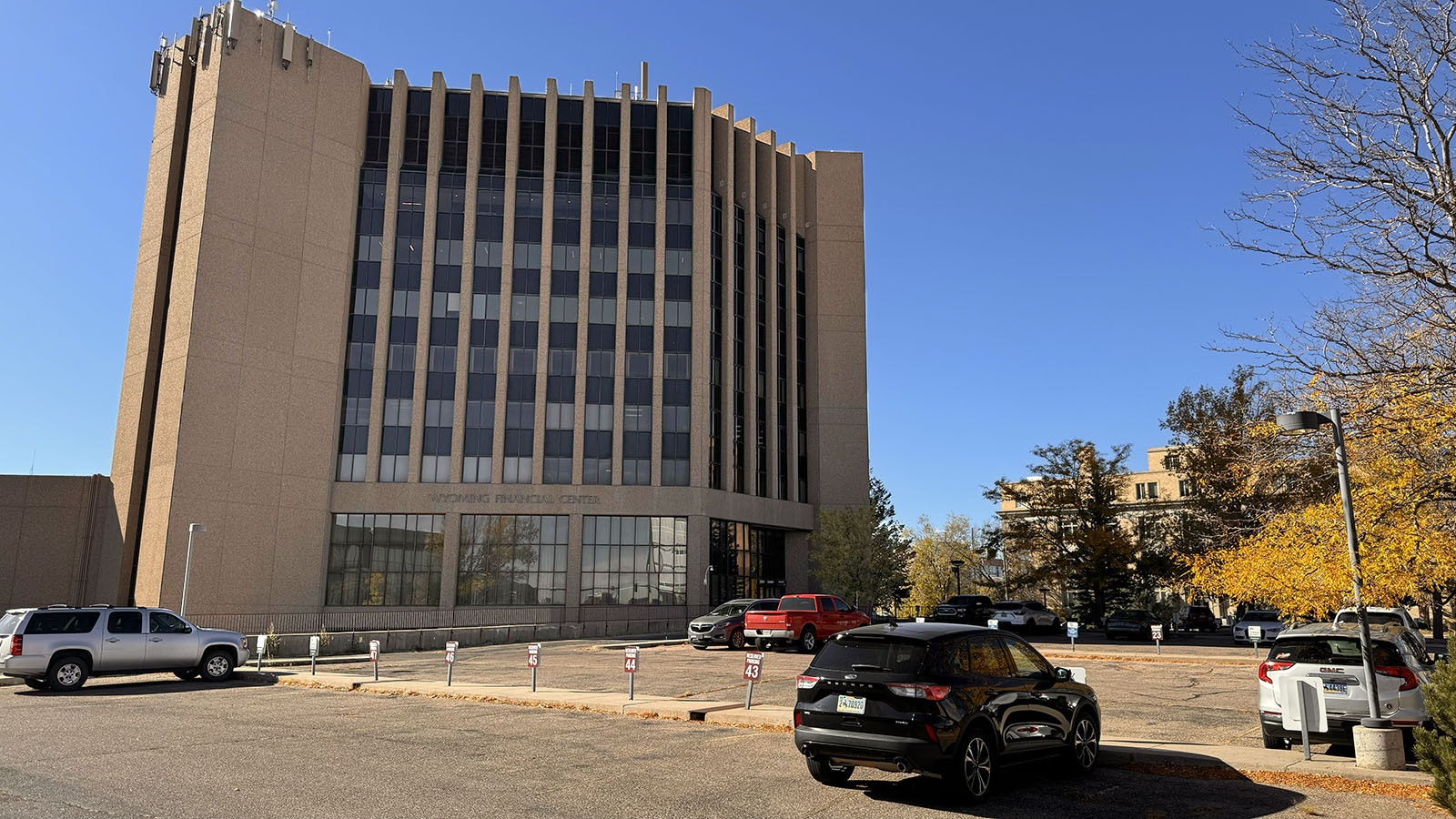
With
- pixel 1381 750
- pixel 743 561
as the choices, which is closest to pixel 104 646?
pixel 1381 750

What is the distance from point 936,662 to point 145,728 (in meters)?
11.1

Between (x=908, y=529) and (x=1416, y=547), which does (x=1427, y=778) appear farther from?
(x=908, y=529)

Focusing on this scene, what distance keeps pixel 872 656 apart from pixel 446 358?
153 ft

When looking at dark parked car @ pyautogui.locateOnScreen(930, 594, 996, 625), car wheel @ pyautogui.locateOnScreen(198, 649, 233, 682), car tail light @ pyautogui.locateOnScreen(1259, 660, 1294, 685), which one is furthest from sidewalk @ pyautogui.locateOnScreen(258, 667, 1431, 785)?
dark parked car @ pyautogui.locateOnScreen(930, 594, 996, 625)

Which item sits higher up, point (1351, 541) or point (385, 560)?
point (385, 560)

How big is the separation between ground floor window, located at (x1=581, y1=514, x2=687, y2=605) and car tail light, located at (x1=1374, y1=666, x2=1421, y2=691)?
41054mm

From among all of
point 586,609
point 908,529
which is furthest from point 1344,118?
point 908,529

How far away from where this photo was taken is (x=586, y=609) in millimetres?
50531

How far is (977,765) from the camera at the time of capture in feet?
29.8

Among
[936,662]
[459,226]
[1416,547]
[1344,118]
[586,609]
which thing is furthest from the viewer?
[459,226]

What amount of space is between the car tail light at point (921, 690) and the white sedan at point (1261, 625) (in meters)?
34.7

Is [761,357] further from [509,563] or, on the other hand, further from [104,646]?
[104,646]

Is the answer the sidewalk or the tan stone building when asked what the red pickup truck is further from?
the tan stone building

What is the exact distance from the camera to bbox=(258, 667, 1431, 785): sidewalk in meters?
10.7
